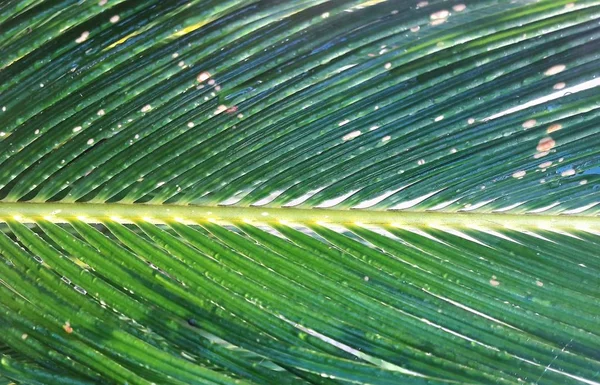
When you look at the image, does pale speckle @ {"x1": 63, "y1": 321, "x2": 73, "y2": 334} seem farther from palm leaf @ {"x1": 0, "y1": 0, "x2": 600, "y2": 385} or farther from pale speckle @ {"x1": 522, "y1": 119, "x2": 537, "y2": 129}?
pale speckle @ {"x1": 522, "y1": 119, "x2": 537, "y2": 129}

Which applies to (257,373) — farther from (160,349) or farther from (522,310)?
(522,310)

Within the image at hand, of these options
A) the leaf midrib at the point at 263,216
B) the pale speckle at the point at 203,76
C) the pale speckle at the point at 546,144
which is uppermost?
the pale speckle at the point at 546,144

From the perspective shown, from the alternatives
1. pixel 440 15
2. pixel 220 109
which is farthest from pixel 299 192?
pixel 440 15

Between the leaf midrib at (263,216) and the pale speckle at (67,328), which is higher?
the leaf midrib at (263,216)

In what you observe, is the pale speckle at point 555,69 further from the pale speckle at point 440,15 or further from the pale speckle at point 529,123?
the pale speckle at point 440,15

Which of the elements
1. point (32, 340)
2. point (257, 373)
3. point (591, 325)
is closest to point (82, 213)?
point (32, 340)

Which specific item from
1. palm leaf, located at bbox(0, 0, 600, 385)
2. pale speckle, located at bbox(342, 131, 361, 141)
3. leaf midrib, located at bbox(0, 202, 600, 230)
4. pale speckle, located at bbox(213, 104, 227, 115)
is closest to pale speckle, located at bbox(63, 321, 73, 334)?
palm leaf, located at bbox(0, 0, 600, 385)

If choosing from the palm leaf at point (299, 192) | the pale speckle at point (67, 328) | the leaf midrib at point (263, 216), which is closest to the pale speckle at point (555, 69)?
the palm leaf at point (299, 192)

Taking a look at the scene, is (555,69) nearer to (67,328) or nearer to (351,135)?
(351,135)
